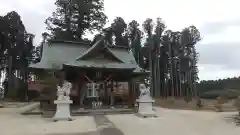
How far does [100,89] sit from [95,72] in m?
2.44

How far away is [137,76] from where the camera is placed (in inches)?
707

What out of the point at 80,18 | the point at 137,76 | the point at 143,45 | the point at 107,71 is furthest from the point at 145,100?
the point at 143,45

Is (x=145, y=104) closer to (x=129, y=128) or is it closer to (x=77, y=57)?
(x=129, y=128)

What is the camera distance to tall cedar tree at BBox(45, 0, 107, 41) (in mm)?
32188

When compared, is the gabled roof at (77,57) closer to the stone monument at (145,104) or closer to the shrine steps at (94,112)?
the stone monument at (145,104)

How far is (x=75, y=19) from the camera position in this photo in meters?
33.0

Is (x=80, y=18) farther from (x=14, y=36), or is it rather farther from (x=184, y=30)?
(x=184, y=30)

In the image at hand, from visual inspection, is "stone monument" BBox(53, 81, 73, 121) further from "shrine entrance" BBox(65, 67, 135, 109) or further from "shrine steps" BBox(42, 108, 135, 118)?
"shrine entrance" BBox(65, 67, 135, 109)

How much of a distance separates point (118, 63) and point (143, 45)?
23.5 metres

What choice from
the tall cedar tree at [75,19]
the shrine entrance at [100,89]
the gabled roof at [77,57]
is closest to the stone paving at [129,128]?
the shrine entrance at [100,89]

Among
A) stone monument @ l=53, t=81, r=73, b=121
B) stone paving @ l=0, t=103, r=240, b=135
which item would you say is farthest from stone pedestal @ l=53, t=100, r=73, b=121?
stone paving @ l=0, t=103, r=240, b=135

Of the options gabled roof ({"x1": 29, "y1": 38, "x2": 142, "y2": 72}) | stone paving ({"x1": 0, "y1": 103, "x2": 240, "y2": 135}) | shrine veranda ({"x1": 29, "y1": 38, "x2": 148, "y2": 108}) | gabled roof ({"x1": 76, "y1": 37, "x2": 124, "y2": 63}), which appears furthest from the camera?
gabled roof ({"x1": 76, "y1": 37, "x2": 124, "y2": 63})

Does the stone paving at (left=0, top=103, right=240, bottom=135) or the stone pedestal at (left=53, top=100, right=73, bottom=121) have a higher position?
the stone pedestal at (left=53, top=100, right=73, bottom=121)

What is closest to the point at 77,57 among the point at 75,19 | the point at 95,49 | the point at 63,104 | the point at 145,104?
the point at 95,49
